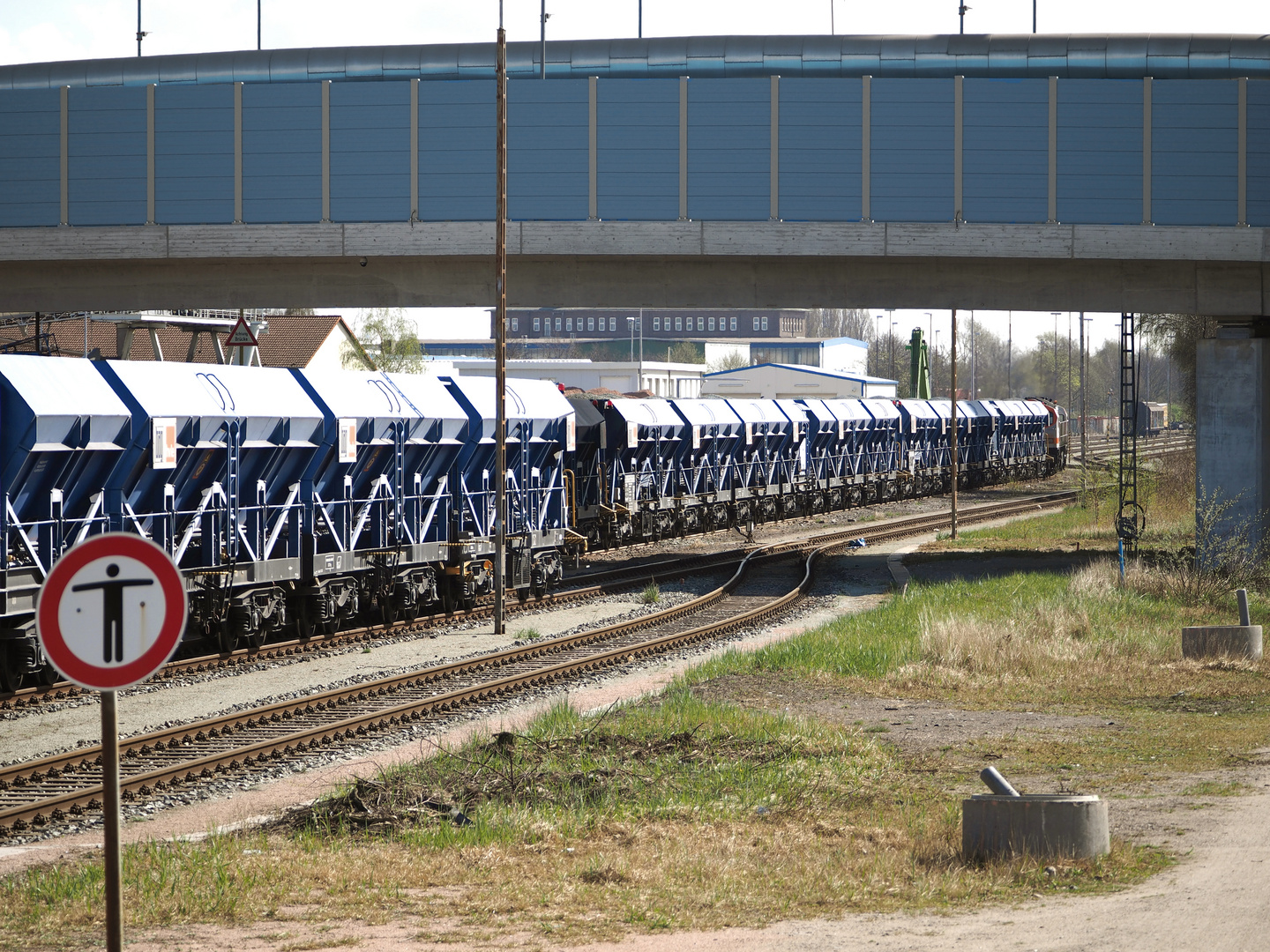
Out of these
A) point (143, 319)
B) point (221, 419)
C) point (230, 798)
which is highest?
point (143, 319)

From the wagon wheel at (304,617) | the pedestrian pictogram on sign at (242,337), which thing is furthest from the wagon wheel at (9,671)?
the pedestrian pictogram on sign at (242,337)

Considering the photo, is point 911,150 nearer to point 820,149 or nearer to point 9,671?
point 820,149

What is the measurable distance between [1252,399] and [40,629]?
2779 cm

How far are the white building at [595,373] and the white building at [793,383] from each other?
12.9 feet

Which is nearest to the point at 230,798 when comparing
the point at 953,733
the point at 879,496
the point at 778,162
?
the point at 953,733

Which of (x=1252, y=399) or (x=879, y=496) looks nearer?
(x=1252, y=399)

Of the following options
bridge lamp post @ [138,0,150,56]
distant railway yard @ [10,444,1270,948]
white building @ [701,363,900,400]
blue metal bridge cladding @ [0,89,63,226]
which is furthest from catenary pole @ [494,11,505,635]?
white building @ [701,363,900,400]

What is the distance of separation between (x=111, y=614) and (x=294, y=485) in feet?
50.5

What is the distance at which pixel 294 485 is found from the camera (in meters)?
21.0

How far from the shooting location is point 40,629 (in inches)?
235

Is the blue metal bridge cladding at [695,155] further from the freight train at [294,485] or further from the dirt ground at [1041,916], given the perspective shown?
the dirt ground at [1041,916]

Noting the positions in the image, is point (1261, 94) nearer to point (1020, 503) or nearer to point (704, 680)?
point (704, 680)

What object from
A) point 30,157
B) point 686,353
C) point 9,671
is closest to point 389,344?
point 30,157

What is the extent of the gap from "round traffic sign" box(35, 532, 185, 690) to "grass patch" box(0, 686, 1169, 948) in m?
2.44
